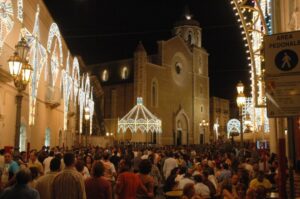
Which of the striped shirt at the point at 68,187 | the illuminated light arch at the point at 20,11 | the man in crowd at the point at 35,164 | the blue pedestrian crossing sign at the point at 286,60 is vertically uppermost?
the illuminated light arch at the point at 20,11

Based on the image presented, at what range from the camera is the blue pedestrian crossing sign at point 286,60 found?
4.56 meters

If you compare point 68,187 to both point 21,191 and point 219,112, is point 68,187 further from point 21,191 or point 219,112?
point 219,112

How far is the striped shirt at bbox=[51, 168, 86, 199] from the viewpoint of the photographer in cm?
618

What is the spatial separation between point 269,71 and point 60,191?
3.61 metres

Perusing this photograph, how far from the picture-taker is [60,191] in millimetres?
6184

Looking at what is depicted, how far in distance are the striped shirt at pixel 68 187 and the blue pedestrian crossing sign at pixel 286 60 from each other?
3.49m

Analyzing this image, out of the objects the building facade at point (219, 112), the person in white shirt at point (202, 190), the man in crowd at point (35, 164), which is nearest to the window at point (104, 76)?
the building facade at point (219, 112)

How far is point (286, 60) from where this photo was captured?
182 inches

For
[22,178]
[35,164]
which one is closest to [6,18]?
[35,164]

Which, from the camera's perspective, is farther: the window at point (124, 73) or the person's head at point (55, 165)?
the window at point (124, 73)

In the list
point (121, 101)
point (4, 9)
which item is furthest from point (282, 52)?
point (121, 101)

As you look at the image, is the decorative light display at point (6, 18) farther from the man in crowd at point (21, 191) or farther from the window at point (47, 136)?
the man in crowd at point (21, 191)

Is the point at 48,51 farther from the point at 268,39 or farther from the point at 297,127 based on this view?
the point at 268,39

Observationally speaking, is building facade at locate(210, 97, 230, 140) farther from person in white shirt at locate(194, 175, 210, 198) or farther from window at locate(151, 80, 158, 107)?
person in white shirt at locate(194, 175, 210, 198)
